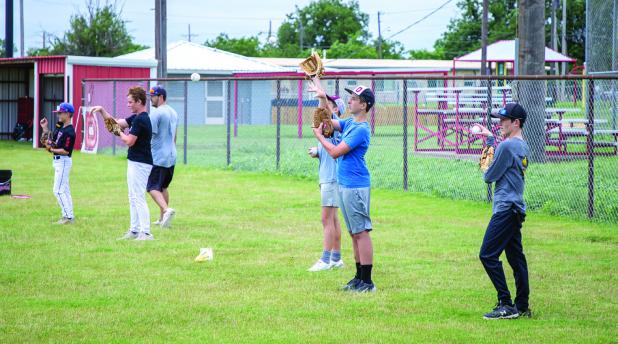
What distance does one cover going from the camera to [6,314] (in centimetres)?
785

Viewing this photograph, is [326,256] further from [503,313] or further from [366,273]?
[503,313]

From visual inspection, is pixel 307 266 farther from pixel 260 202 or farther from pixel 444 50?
pixel 444 50

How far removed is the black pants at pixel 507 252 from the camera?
778 centimetres

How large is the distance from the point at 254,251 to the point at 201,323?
11.9ft

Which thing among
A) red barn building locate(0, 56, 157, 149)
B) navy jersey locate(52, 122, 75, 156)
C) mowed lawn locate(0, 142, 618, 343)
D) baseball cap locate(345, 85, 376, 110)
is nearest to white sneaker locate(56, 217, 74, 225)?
mowed lawn locate(0, 142, 618, 343)

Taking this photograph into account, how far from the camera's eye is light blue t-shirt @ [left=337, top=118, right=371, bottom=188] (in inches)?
341

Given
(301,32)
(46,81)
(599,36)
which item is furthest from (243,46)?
(599,36)

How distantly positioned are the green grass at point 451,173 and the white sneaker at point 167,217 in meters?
5.68

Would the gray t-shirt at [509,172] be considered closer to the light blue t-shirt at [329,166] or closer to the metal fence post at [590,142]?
the light blue t-shirt at [329,166]

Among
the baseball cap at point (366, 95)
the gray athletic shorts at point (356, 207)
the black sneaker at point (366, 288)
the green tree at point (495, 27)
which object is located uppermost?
the green tree at point (495, 27)

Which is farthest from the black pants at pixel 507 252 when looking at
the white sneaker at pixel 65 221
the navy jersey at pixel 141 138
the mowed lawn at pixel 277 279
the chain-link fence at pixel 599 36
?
the chain-link fence at pixel 599 36

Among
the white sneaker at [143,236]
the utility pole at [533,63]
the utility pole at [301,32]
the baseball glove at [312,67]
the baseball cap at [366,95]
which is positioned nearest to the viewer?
the baseball cap at [366,95]

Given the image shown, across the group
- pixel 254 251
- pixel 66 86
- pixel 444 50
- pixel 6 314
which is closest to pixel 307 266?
pixel 254 251

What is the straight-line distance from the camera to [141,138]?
38.8 feet
